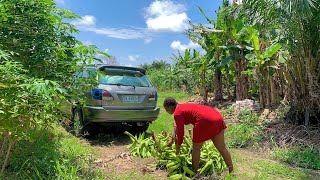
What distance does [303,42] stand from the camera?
7.64 metres

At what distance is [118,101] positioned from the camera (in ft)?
23.1

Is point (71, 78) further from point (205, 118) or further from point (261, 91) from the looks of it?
point (261, 91)

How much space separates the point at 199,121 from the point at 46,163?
2343mm

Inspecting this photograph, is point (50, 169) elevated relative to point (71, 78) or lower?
lower

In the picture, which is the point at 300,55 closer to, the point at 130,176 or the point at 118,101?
the point at 118,101

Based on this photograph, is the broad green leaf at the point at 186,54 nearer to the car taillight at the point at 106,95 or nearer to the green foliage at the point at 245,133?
the green foliage at the point at 245,133

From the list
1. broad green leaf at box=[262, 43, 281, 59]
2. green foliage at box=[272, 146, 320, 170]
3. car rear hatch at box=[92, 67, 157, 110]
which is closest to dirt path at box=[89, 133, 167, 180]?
car rear hatch at box=[92, 67, 157, 110]

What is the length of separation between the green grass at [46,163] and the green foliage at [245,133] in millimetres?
3769

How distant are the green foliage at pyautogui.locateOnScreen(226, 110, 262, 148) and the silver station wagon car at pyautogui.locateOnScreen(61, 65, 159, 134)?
82.0 inches

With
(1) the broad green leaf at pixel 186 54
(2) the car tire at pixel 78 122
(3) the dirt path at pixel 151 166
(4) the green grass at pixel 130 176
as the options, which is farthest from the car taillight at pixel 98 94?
(1) the broad green leaf at pixel 186 54

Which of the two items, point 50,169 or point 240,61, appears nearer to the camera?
point 50,169

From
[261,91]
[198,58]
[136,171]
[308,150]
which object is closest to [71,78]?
[136,171]

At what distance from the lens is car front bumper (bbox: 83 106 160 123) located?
22.5ft

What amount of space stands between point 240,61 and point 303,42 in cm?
473
